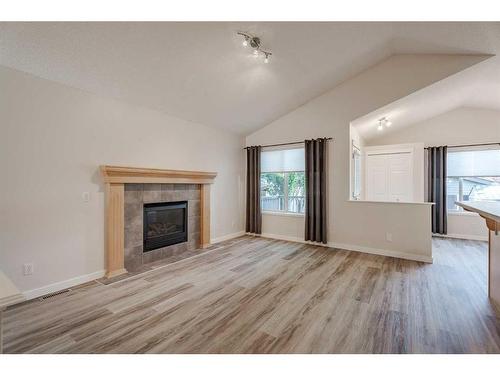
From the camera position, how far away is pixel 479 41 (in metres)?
2.95

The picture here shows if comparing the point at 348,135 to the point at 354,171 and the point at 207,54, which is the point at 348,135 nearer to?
the point at 354,171

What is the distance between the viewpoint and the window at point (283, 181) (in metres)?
5.22

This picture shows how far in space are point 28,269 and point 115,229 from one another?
945mm

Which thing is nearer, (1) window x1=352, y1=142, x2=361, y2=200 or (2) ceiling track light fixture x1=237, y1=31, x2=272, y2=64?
(2) ceiling track light fixture x1=237, y1=31, x2=272, y2=64

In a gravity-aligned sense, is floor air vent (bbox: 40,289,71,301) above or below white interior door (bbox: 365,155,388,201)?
below

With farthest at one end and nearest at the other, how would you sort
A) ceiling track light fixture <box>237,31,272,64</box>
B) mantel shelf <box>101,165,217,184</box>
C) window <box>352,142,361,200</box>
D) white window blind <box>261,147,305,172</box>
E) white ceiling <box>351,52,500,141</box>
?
1. white window blind <box>261,147,305,172</box>
2. window <box>352,142,361,200</box>
3. white ceiling <box>351,52,500,141</box>
4. mantel shelf <box>101,165,217,184</box>
5. ceiling track light fixture <box>237,31,272,64</box>

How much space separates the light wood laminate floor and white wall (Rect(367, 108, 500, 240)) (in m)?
2.21

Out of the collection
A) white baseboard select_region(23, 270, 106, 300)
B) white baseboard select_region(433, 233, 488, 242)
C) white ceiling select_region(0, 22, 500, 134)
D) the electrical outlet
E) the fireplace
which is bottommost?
white baseboard select_region(23, 270, 106, 300)

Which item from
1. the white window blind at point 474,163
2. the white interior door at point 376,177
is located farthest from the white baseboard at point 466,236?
the white interior door at point 376,177

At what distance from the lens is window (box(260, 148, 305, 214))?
5.22 metres

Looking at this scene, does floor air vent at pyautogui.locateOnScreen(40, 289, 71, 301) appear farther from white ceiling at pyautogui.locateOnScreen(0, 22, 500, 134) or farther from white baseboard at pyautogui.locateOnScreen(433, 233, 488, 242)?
white baseboard at pyautogui.locateOnScreen(433, 233, 488, 242)

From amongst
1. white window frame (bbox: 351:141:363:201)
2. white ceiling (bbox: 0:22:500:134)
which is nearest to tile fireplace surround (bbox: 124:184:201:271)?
white ceiling (bbox: 0:22:500:134)

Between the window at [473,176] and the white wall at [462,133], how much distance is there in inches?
11.3
